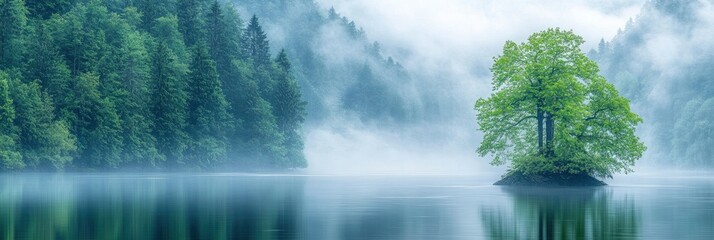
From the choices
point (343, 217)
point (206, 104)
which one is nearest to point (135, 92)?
point (206, 104)

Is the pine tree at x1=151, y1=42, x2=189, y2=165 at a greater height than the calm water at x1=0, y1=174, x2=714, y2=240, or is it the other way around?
the pine tree at x1=151, y1=42, x2=189, y2=165

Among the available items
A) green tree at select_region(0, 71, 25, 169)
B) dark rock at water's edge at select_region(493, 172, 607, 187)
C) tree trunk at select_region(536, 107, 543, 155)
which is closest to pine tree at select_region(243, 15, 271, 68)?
green tree at select_region(0, 71, 25, 169)

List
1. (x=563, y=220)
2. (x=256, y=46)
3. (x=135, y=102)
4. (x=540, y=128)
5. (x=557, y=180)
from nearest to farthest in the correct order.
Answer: (x=563, y=220) < (x=557, y=180) < (x=540, y=128) < (x=135, y=102) < (x=256, y=46)

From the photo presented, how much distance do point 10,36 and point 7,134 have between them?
726 inches

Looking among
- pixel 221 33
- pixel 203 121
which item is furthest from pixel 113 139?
pixel 221 33

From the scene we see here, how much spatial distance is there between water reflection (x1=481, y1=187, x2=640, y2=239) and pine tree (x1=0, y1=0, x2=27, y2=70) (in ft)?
257

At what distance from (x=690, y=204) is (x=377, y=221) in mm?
17624

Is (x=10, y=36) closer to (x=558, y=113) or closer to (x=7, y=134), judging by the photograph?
(x=7, y=134)

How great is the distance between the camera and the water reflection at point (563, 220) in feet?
97.6

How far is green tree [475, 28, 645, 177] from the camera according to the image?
74125 mm

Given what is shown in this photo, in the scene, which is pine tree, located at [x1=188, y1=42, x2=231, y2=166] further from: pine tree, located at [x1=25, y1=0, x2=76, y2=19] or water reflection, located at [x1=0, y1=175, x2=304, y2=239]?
water reflection, located at [x1=0, y1=175, x2=304, y2=239]

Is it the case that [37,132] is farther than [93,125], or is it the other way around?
[93,125]

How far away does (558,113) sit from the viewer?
7431cm

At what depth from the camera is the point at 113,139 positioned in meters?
113
